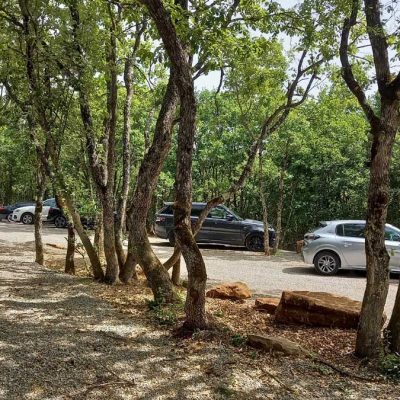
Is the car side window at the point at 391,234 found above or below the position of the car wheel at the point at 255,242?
above

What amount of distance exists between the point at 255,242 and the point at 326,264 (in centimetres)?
565

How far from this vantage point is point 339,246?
11969 mm

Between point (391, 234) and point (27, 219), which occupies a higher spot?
point (391, 234)

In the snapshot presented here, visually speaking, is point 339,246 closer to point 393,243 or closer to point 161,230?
point 393,243

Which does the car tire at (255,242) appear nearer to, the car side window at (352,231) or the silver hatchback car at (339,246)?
the silver hatchback car at (339,246)

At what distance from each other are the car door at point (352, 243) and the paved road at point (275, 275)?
45 cm

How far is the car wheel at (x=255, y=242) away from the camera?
17.7 meters

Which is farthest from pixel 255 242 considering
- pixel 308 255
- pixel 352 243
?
pixel 352 243

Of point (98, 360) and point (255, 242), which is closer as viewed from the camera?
point (98, 360)

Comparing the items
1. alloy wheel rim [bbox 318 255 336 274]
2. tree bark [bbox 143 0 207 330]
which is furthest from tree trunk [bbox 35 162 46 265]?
alloy wheel rim [bbox 318 255 336 274]

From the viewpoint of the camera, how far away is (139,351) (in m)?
4.80

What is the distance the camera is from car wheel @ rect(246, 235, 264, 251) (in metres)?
17.7

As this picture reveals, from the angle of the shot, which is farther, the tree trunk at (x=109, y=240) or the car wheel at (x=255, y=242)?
the car wheel at (x=255, y=242)

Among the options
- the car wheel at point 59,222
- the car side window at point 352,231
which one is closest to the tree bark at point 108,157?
the car side window at point 352,231
